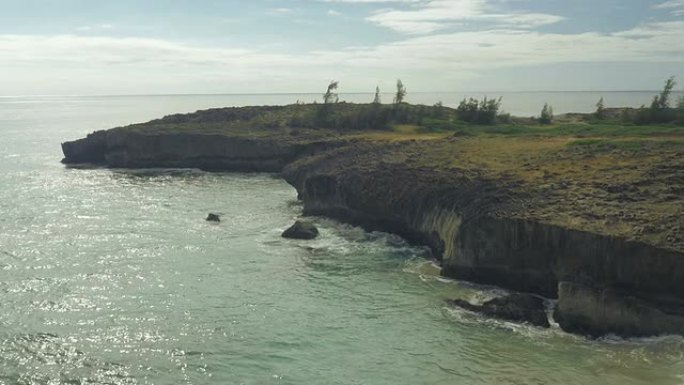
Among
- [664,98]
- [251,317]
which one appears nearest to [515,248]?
[251,317]

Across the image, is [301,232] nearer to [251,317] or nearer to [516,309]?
[251,317]

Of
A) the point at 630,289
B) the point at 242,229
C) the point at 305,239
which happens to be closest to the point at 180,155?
the point at 242,229

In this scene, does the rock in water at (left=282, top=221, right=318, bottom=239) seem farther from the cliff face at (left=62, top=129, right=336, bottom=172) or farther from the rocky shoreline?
the cliff face at (left=62, top=129, right=336, bottom=172)

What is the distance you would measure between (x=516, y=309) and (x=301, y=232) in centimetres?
2331

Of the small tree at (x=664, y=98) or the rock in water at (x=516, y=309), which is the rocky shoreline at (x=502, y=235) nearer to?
the rock in water at (x=516, y=309)

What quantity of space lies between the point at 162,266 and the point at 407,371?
23377mm

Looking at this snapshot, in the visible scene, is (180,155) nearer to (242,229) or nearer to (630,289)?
(242,229)

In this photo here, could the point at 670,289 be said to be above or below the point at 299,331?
above

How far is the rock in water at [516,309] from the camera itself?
35031mm

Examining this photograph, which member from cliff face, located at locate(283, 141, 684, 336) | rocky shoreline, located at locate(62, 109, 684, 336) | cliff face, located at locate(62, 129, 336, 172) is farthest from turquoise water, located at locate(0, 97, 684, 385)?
cliff face, located at locate(62, 129, 336, 172)

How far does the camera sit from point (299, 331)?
111 feet

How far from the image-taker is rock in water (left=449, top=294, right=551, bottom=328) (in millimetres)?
35031

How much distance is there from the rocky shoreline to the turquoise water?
154cm

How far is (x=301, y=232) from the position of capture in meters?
54.1
